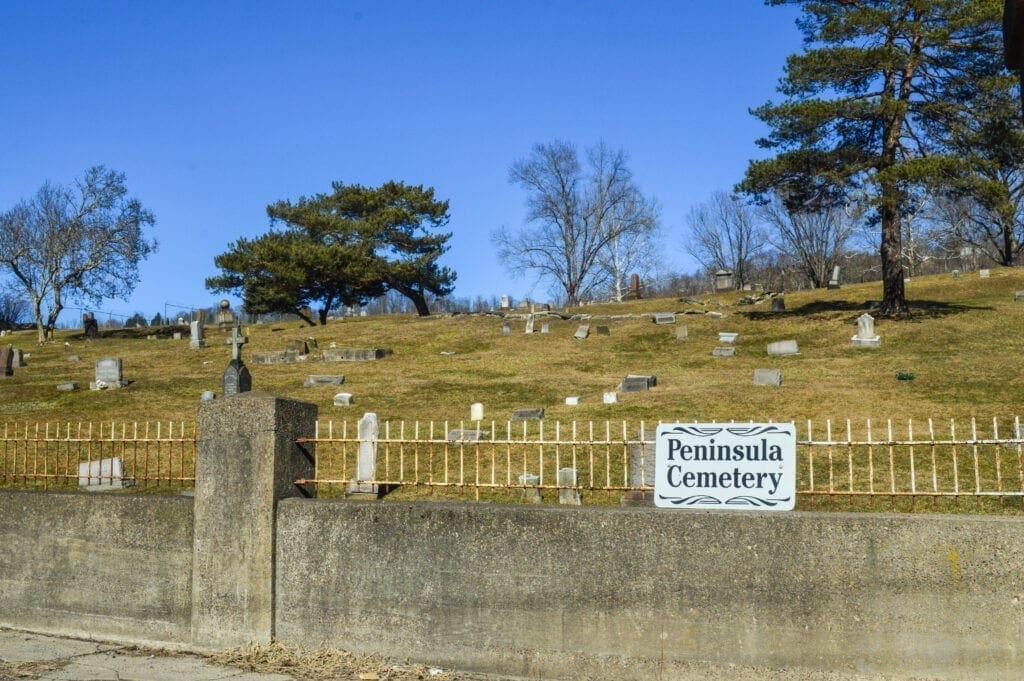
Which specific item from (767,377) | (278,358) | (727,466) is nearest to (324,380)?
(278,358)

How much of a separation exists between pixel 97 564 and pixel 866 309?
27400 millimetres

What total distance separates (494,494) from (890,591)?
754 cm

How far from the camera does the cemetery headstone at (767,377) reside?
19516 millimetres

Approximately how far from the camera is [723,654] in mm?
5938

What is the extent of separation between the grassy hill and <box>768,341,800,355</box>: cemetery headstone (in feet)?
1.06

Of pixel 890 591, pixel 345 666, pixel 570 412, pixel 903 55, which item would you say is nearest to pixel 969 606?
pixel 890 591

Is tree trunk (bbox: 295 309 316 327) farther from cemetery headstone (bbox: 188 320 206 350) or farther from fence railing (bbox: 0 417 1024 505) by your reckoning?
fence railing (bbox: 0 417 1024 505)

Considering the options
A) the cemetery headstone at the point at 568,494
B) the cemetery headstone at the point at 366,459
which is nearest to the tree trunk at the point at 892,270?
the cemetery headstone at the point at 568,494

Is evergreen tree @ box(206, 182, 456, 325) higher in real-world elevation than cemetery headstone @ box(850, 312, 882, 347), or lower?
higher

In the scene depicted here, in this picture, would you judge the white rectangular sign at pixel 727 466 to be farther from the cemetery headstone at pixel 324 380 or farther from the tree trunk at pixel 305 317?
the tree trunk at pixel 305 317

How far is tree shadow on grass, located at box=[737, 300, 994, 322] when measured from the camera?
28312mm

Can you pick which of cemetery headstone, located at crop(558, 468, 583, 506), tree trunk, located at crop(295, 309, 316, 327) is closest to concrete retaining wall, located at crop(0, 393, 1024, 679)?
cemetery headstone, located at crop(558, 468, 583, 506)

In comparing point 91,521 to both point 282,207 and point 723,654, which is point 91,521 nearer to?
point 723,654

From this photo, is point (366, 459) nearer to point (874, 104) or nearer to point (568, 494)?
point (568, 494)
